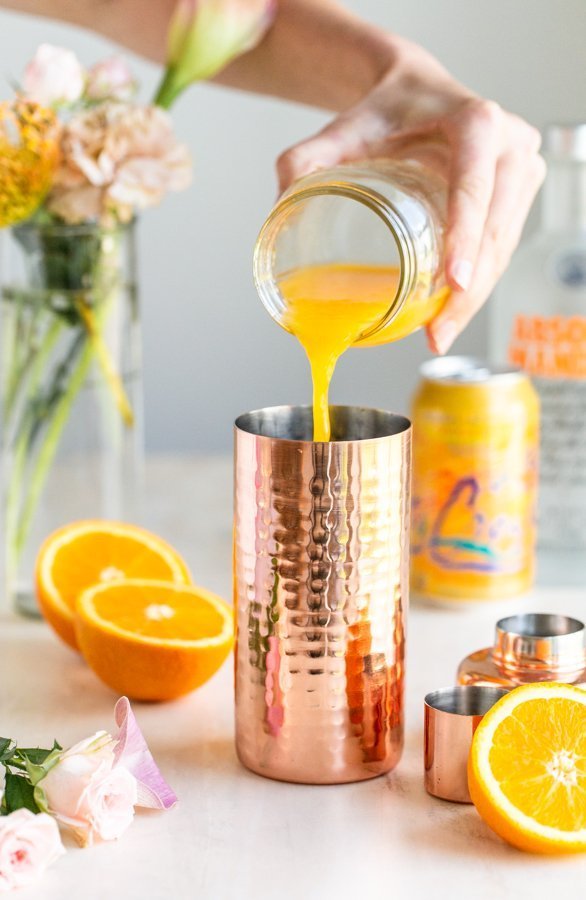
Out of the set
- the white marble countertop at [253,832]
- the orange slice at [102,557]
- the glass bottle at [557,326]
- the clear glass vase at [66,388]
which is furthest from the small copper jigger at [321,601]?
the glass bottle at [557,326]

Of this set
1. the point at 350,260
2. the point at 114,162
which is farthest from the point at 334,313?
the point at 114,162

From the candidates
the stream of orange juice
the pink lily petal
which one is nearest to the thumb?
the stream of orange juice

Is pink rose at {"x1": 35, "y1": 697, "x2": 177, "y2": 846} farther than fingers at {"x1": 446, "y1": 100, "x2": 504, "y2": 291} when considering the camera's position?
No

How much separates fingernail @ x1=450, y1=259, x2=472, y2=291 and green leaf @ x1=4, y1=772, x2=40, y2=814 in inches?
17.2

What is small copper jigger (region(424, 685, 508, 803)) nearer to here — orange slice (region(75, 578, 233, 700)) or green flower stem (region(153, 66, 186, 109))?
orange slice (region(75, 578, 233, 700))

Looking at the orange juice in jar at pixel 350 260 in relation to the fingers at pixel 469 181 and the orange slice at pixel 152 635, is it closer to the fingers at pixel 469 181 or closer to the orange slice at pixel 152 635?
the fingers at pixel 469 181

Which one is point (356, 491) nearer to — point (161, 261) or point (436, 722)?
point (436, 722)

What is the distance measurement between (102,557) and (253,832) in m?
0.38

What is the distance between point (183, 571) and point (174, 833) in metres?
0.35

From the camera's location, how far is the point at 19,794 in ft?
2.63

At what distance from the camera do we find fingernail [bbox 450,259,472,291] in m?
0.94

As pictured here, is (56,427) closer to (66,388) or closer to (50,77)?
(66,388)

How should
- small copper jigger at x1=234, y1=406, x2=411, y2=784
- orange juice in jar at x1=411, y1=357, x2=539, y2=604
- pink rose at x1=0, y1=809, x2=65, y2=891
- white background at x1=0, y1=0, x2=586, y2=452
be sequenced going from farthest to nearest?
white background at x1=0, y1=0, x2=586, y2=452
orange juice in jar at x1=411, y1=357, x2=539, y2=604
small copper jigger at x1=234, y1=406, x2=411, y2=784
pink rose at x1=0, y1=809, x2=65, y2=891

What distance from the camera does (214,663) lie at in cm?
101
